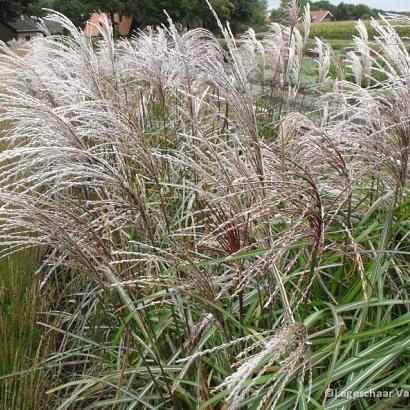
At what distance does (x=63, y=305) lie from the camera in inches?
109

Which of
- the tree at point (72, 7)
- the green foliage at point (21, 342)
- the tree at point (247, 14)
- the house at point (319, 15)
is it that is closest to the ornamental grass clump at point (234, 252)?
the green foliage at point (21, 342)

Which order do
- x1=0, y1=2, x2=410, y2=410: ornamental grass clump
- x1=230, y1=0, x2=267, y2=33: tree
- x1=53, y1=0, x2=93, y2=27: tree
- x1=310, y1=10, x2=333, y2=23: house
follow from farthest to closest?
1. x1=230, y1=0, x2=267, y2=33: tree
2. x1=53, y1=0, x2=93, y2=27: tree
3. x1=310, y1=10, x2=333, y2=23: house
4. x1=0, y1=2, x2=410, y2=410: ornamental grass clump

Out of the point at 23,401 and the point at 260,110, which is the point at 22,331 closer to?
the point at 23,401

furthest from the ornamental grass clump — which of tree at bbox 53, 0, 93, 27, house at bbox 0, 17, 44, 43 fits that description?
house at bbox 0, 17, 44, 43

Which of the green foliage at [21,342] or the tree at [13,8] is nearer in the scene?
the green foliage at [21,342]

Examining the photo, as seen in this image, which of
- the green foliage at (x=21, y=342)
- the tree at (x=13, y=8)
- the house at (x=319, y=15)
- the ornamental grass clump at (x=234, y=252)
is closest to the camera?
the ornamental grass clump at (x=234, y=252)

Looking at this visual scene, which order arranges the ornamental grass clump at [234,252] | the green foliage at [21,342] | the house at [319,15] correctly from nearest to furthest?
the ornamental grass clump at [234,252] < the green foliage at [21,342] < the house at [319,15]

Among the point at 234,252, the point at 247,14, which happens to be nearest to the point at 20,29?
the point at 247,14

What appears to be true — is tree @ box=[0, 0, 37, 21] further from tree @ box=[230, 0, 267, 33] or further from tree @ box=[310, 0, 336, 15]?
tree @ box=[310, 0, 336, 15]

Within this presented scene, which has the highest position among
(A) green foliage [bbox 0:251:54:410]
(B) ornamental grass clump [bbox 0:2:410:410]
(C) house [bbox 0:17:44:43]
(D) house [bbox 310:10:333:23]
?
(D) house [bbox 310:10:333:23]

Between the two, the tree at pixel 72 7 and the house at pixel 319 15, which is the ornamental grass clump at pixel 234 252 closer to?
the house at pixel 319 15

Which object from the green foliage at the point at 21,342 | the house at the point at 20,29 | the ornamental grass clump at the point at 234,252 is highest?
the ornamental grass clump at the point at 234,252

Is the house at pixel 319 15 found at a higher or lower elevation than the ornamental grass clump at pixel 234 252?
higher

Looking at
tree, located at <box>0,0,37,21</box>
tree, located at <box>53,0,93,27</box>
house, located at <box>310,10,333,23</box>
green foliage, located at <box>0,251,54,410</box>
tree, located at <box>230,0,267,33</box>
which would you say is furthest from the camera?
tree, located at <box>230,0,267,33</box>
